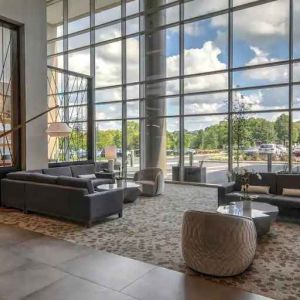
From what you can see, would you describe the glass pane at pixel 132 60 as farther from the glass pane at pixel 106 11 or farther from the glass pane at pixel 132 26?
the glass pane at pixel 106 11

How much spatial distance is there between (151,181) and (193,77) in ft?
12.6

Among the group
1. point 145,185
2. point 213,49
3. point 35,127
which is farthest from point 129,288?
point 213,49

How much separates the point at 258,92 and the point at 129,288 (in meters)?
7.37

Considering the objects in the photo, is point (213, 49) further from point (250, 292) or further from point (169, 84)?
point (250, 292)

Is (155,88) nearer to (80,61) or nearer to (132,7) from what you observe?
(132,7)

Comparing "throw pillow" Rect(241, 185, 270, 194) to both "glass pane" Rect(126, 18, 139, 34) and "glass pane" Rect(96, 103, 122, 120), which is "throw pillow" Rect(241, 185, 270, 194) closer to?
"glass pane" Rect(96, 103, 122, 120)

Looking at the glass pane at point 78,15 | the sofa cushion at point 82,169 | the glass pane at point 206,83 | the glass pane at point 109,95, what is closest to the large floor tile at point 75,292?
the sofa cushion at point 82,169

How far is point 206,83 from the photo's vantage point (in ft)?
32.3

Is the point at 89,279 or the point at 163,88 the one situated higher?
the point at 163,88

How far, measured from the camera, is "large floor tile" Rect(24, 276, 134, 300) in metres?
2.96

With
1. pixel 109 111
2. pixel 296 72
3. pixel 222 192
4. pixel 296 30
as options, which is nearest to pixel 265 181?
pixel 222 192

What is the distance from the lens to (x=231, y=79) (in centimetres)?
934

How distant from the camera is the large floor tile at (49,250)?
393cm

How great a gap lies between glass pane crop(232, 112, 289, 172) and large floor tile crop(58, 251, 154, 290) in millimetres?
6106
